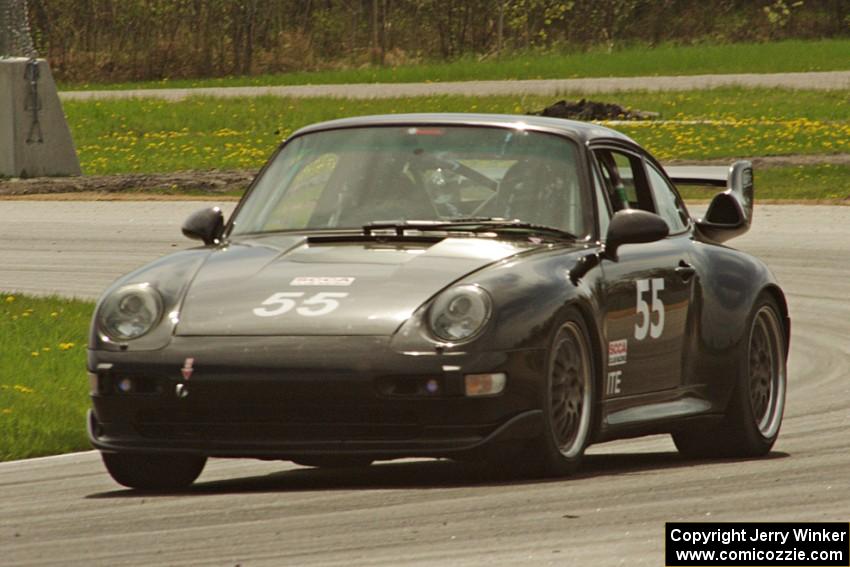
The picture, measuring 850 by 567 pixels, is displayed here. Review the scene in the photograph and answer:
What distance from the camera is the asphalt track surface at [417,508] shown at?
6301 millimetres

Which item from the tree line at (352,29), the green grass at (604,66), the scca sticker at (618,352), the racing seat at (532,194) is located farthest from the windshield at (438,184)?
the tree line at (352,29)

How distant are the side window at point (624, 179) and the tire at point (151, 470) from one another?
2.05 meters

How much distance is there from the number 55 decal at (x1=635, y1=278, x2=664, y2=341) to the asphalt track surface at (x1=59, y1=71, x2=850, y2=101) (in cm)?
3339

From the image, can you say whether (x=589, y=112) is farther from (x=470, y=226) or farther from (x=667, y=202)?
(x=470, y=226)

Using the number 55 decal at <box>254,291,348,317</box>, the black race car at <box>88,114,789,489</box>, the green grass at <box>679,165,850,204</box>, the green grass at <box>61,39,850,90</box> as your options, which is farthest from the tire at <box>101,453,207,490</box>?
the green grass at <box>61,39,850,90</box>

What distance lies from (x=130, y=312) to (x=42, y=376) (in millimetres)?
4276

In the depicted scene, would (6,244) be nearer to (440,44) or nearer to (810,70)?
(810,70)

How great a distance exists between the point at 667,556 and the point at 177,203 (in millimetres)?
19734

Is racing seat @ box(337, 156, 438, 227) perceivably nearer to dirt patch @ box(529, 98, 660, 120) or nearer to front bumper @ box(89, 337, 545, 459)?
front bumper @ box(89, 337, 545, 459)

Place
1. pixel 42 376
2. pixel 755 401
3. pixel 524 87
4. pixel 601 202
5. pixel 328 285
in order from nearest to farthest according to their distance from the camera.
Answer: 1. pixel 328 285
2. pixel 601 202
3. pixel 755 401
4. pixel 42 376
5. pixel 524 87

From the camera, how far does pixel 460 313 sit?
7430 mm

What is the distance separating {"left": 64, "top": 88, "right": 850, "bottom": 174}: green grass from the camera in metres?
31.5

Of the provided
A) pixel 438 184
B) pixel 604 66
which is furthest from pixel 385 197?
pixel 604 66

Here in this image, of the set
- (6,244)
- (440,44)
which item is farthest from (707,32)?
(6,244)
